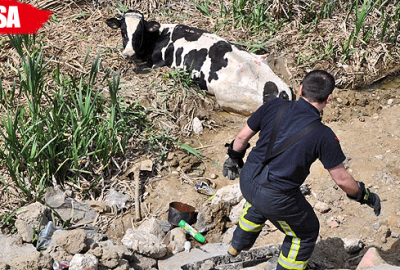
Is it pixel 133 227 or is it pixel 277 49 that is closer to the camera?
pixel 133 227

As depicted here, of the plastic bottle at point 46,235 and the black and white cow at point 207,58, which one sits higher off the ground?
the black and white cow at point 207,58

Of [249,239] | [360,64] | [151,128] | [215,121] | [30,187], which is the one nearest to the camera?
[249,239]

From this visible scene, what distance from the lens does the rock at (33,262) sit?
12.4 ft

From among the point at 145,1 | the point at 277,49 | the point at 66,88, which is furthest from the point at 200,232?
the point at 145,1

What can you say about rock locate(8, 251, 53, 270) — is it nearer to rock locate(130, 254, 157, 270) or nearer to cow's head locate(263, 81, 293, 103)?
rock locate(130, 254, 157, 270)

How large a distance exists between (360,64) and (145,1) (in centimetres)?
403

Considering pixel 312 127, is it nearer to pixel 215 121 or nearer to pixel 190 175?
pixel 190 175

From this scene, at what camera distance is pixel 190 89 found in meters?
7.00

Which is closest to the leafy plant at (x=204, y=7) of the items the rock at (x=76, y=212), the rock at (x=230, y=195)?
the rock at (x=230, y=195)

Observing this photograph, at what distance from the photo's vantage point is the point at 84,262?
384 centimetres

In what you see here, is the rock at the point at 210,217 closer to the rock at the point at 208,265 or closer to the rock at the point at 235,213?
the rock at the point at 235,213

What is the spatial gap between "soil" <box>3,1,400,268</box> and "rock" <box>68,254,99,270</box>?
0.94m

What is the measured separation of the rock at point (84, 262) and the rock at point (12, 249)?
57 centimetres

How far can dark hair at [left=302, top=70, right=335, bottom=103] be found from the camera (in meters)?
3.26
